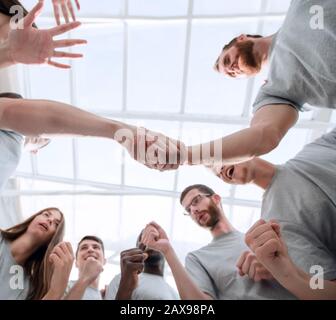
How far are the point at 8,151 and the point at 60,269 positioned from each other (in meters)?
0.55

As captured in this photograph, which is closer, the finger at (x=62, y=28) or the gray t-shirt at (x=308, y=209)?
the gray t-shirt at (x=308, y=209)

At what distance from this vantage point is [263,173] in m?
1.81

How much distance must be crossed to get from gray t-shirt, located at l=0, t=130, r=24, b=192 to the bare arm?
737 mm

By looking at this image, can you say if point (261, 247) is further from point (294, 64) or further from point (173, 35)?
point (173, 35)

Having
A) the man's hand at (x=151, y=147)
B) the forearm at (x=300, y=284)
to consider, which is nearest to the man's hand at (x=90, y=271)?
the man's hand at (x=151, y=147)

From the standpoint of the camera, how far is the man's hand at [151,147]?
4.71 ft

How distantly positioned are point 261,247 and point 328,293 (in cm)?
22

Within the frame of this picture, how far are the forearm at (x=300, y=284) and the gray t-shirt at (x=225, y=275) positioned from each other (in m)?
0.09

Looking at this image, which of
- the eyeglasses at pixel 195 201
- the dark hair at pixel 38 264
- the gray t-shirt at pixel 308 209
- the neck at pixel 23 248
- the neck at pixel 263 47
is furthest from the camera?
the eyeglasses at pixel 195 201

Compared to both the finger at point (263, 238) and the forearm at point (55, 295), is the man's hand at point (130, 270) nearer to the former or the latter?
the forearm at point (55, 295)

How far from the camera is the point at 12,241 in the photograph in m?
1.80

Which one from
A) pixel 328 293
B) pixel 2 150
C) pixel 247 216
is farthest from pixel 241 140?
pixel 247 216

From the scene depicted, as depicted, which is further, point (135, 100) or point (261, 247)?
point (135, 100)

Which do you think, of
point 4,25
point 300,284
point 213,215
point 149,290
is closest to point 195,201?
point 213,215
